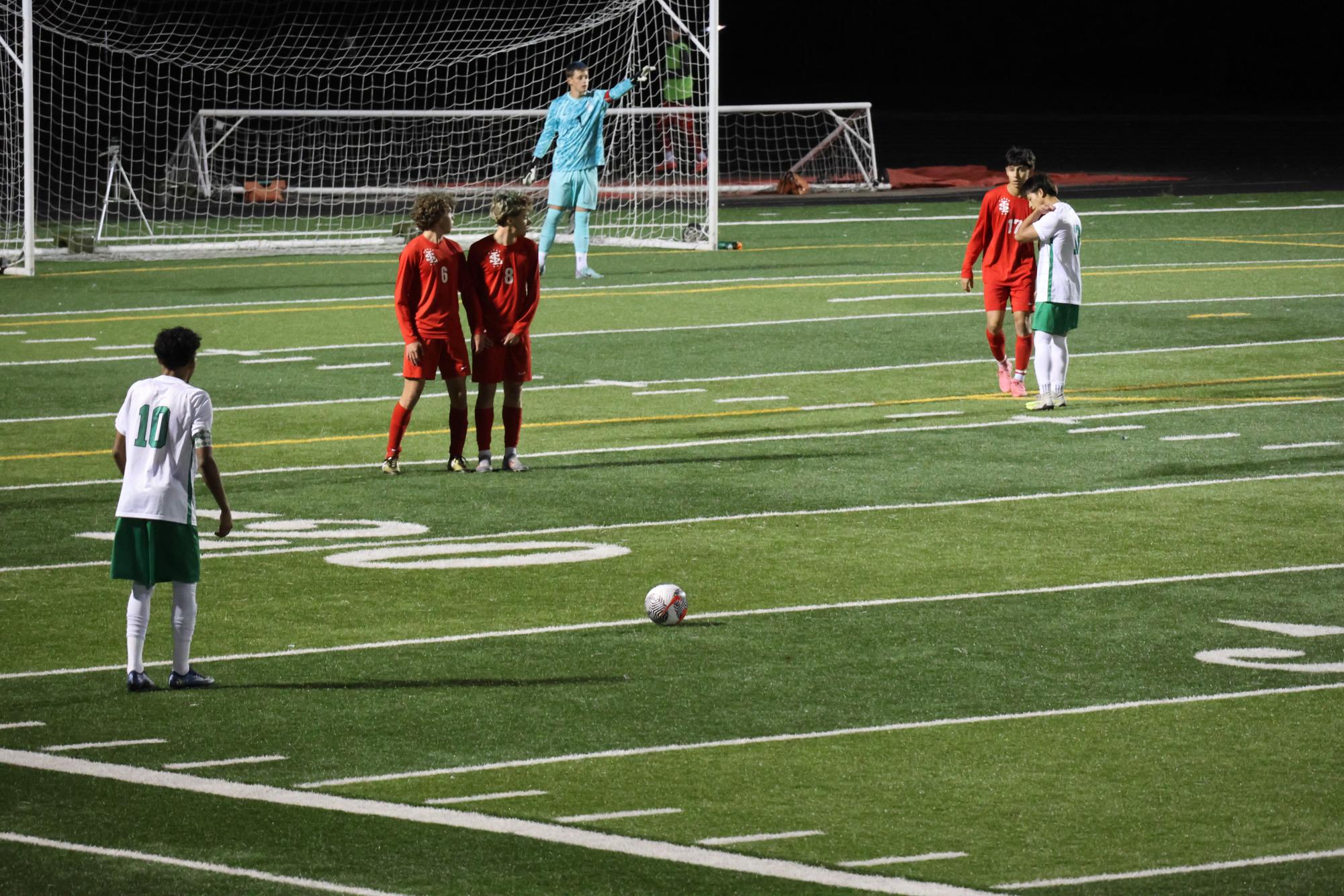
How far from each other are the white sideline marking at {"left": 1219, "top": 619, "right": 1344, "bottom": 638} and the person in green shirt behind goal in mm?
21373

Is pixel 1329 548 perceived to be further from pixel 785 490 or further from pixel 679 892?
pixel 679 892

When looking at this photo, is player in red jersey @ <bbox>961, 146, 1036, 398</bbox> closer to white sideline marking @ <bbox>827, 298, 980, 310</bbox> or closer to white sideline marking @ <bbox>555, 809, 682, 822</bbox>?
white sideline marking @ <bbox>827, 298, 980, 310</bbox>

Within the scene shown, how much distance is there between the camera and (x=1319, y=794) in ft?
23.1

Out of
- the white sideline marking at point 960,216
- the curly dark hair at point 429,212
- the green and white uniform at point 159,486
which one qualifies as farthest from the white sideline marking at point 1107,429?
the white sideline marking at point 960,216

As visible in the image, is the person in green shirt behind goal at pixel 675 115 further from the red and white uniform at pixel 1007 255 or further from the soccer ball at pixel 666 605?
the soccer ball at pixel 666 605

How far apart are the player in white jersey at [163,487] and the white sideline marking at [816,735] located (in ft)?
4.62

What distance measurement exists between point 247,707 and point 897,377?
10.2m

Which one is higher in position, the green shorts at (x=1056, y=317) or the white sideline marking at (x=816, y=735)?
the green shorts at (x=1056, y=317)

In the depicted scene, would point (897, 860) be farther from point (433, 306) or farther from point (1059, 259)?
point (1059, 259)

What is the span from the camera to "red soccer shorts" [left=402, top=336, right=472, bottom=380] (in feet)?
43.8

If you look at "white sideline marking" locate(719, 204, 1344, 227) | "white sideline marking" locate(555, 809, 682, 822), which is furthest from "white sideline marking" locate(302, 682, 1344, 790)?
"white sideline marking" locate(719, 204, 1344, 227)

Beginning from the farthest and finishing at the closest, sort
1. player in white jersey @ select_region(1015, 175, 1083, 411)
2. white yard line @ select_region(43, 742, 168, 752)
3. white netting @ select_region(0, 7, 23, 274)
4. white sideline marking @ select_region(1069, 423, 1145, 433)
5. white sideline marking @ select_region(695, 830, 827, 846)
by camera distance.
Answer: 1. white netting @ select_region(0, 7, 23, 274)
2. player in white jersey @ select_region(1015, 175, 1083, 411)
3. white sideline marking @ select_region(1069, 423, 1145, 433)
4. white yard line @ select_region(43, 742, 168, 752)
5. white sideline marking @ select_region(695, 830, 827, 846)

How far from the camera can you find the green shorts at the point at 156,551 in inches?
326

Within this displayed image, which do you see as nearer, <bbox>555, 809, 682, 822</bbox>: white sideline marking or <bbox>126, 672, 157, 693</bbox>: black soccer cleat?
<bbox>555, 809, 682, 822</bbox>: white sideline marking
